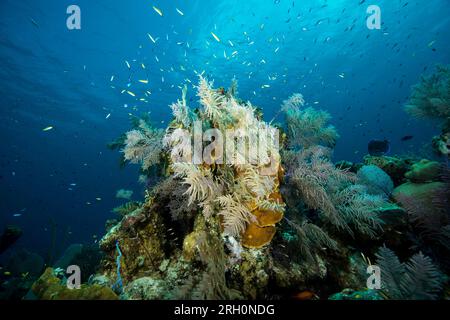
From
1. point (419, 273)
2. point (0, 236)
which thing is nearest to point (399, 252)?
point (419, 273)

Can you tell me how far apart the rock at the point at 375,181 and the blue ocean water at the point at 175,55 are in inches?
239

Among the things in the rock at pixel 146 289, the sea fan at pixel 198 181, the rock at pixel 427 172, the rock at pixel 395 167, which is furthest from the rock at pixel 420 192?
the rock at pixel 146 289

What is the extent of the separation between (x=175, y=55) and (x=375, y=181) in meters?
26.0

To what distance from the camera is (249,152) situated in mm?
3168

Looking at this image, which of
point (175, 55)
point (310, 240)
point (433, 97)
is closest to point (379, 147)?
point (433, 97)

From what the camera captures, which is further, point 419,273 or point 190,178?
point 190,178

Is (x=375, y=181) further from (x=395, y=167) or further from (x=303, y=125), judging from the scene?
(x=303, y=125)

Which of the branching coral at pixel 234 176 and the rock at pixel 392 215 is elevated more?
the branching coral at pixel 234 176

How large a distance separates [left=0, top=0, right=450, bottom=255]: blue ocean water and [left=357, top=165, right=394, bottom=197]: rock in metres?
6.08

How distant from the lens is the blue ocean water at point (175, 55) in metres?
20.1

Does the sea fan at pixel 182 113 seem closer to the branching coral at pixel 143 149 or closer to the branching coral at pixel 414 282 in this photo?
the branching coral at pixel 143 149
